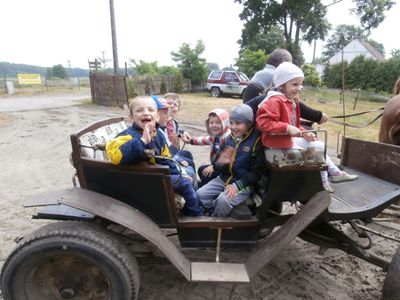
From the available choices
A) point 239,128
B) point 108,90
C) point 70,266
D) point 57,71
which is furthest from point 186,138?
point 57,71

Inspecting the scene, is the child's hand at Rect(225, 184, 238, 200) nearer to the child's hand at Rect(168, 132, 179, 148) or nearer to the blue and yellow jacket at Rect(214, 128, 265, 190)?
the blue and yellow jacket at Rect(214, 128, 265, 190)

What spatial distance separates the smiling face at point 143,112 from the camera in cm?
240

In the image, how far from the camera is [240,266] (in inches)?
99.3

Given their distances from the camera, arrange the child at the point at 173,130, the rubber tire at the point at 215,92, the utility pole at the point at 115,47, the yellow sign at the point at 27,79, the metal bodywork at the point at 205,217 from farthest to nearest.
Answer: the yellow sign at the point at 27,79, the rubber tire at the point at 215,92, the utility pole at the point at 115,47, the child at the point at 173,130, the metal bodywork at the point at 205,217

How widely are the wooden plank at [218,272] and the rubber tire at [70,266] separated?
0.45 meters

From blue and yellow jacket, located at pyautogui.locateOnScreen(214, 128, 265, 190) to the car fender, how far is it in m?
0.75

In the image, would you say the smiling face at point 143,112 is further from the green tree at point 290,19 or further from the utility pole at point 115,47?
the green tree at point 290,19

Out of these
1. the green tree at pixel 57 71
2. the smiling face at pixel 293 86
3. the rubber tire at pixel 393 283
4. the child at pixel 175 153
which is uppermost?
the green tree at pixel 57 71

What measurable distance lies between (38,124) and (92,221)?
954cm

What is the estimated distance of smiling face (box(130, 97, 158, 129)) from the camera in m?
2.40

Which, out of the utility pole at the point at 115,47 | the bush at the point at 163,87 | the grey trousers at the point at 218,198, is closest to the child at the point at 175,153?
the grey trousers at the point at 218,198

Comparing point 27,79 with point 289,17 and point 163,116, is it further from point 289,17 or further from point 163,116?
point 163,116

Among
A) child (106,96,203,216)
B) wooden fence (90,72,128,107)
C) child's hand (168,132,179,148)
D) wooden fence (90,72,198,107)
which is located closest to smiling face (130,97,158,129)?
child (106,96,203,216)

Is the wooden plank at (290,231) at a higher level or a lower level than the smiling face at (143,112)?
lower
